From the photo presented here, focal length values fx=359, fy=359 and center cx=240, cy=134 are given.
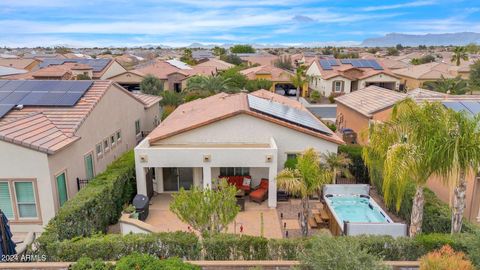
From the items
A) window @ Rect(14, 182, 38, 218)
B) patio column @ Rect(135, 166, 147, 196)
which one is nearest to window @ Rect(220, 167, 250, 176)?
patio column @ Rect(135, 166, 147, 196)

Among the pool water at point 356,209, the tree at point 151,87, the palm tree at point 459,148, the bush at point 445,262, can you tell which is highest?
the palm tree at point 459,148

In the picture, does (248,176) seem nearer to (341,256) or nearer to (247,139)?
(247,139)

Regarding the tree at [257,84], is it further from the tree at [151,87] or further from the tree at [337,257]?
the tree at [337,257]

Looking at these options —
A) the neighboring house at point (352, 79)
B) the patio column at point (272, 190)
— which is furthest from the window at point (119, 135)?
the neighboring house at point (352, 79)

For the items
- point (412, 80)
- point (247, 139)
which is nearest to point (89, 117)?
point (247, 139)

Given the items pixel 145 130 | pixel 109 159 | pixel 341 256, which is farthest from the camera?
pixel 145 130

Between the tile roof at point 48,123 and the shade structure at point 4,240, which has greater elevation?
the tile roof at point 48,123
